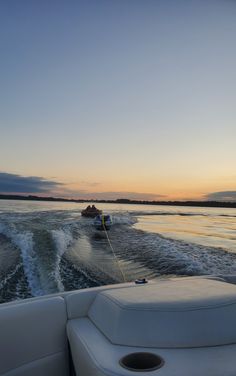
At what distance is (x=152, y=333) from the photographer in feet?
6.67

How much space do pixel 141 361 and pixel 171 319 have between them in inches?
12.3

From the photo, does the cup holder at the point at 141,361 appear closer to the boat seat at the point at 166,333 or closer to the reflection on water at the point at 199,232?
the boat seat at the point at 166,333

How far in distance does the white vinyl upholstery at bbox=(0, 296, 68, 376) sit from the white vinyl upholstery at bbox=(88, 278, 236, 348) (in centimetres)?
42

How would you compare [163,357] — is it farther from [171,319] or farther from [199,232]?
[199,232]

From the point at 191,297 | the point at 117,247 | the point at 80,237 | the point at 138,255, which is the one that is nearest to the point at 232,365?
the point at 191,297

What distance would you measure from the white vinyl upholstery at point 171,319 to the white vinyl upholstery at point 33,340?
0.42 metres

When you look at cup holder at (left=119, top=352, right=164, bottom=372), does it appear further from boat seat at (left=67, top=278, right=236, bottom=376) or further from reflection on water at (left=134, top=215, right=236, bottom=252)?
reflection on water at (left=134, top=215, right=236, bottom=252)

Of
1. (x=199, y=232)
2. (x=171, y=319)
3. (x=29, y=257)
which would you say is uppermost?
(x=171, y=319)

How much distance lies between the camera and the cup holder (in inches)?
70.9

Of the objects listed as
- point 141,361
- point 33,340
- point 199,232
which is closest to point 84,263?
point 33,340

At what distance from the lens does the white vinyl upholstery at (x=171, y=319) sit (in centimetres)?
200

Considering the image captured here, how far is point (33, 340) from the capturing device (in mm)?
2527

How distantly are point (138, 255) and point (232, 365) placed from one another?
991 cm

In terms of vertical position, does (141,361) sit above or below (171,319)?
below
